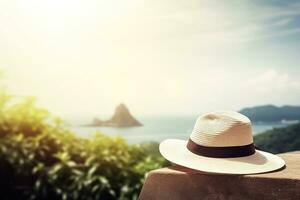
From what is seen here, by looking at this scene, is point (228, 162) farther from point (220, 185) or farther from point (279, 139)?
point (279, 139)

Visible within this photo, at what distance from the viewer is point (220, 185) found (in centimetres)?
171

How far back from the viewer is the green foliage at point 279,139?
5.57m

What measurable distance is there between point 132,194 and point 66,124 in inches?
36.6

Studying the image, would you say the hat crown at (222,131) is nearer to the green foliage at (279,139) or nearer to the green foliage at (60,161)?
the green foliage at (60,161)

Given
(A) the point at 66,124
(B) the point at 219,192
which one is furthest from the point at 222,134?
(A) the point at 66,124

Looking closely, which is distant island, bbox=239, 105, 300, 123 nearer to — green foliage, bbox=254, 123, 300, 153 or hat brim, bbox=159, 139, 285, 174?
green foliage, bbox=254, 123, 300, 153

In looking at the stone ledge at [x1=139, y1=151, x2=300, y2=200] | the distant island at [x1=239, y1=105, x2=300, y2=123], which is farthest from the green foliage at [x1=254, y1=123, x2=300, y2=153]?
the stone ledge at [x1=139, y1=151, x2=300, y2=200]

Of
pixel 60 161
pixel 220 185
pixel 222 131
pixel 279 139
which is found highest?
pixel 222 131

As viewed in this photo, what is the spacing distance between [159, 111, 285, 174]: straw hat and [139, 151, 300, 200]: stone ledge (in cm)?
3

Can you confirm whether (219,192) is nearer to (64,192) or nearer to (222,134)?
(222,134)

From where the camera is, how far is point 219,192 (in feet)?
5.62

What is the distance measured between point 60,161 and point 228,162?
2896 millimetres

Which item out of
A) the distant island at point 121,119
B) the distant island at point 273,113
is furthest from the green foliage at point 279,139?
the distant island at point 121,119

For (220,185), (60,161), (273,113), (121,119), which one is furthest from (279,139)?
Answer: (220,185)
